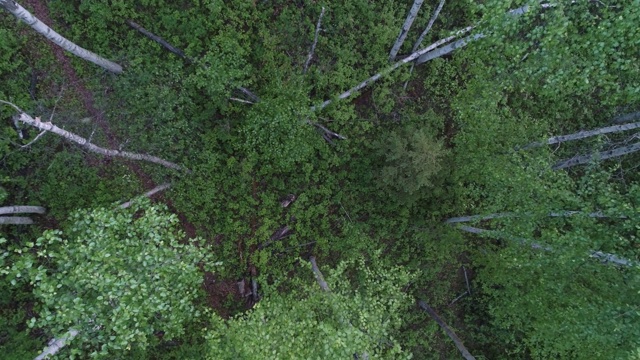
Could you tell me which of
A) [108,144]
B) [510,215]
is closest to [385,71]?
[510,215]

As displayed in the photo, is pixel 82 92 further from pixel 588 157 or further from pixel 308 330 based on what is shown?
pixel 588 157

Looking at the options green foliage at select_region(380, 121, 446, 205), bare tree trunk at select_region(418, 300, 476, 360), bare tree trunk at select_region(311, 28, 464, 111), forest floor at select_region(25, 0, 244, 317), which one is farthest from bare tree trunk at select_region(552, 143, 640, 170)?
forest floor at select_region(25, 0, 244, 317)

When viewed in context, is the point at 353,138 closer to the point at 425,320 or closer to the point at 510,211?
the point at 510,211

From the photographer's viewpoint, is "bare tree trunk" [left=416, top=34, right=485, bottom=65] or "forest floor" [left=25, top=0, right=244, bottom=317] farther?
"bare tree trunk" [left=416, top=34, right=485, bottom=65]

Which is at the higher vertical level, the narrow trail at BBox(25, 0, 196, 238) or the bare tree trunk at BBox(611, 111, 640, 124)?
the narrow trail at BBox(25, 0, 196, 238)

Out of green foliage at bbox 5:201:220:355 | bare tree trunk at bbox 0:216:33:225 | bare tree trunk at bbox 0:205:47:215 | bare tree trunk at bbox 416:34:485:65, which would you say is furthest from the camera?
bare tree trunk at bbox 416:34:485:65

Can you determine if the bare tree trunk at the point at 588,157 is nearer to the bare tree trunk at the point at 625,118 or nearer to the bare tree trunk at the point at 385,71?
the bare tree trunk at the point at 625,118

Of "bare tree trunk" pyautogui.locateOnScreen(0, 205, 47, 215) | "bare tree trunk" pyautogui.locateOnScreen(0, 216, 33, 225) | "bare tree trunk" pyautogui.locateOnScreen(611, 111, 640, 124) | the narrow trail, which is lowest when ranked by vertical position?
"bare tree trunk" pyautogui.locateOnScreen(611, 111, 640, 124)

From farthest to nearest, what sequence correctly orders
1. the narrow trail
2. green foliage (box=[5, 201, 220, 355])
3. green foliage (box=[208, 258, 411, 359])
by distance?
the narrow trail < green foliage (box=[208, 258, 411, 359]) < green foliage (box=[5, 201, 220, 355])

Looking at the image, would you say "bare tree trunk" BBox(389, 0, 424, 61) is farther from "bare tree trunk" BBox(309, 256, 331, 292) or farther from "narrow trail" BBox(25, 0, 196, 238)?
"narrow trail" BBox(25, 0, 196, 238)
